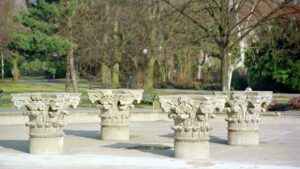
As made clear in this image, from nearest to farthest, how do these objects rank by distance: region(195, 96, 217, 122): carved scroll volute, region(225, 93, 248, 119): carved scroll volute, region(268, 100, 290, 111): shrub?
1. region(195, 96, 217, 122): carved scroll volute
2. region(225, 93, 248, 119): carved scroll volute
3. region(268, 100, 290, 111): shrub

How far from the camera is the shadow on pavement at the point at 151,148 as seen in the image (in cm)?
1566

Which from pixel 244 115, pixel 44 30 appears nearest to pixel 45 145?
pixel 244 115

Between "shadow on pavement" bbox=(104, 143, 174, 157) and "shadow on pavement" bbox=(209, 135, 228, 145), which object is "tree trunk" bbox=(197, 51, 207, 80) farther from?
"shadow on pavement" bbox=(104, 143, 174, 157)

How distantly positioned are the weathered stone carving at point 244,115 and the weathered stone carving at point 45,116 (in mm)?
4418

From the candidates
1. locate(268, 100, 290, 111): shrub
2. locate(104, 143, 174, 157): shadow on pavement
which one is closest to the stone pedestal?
A: locate(104, 143, 174, 157): shadow on pavement

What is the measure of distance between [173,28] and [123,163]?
26.0m

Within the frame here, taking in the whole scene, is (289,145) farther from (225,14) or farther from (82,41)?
(82,41)

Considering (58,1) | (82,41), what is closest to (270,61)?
(82,41)

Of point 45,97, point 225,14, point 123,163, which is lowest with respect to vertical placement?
point 123,163

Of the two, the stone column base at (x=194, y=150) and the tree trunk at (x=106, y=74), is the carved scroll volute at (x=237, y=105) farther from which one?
the tree trunk at (x=106, y=74)

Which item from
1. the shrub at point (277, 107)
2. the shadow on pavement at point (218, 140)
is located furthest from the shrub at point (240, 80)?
the shadow on pavement at point (218, 140)

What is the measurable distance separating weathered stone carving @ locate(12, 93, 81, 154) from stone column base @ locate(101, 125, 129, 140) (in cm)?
341

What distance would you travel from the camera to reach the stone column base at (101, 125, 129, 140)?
18.7 metres

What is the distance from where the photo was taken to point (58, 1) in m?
32.8
